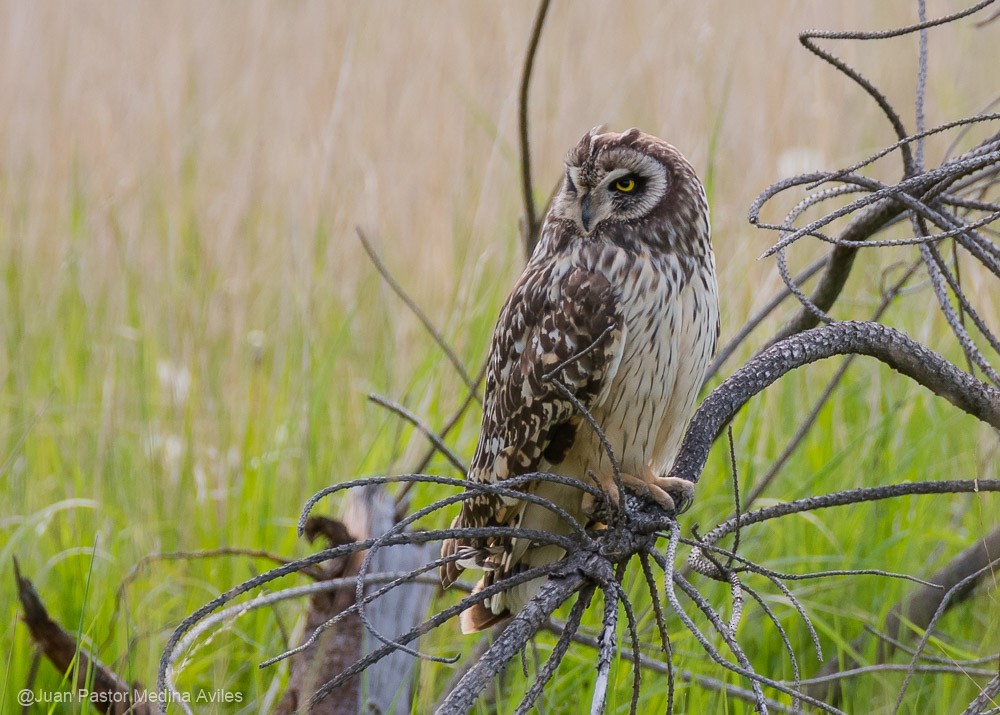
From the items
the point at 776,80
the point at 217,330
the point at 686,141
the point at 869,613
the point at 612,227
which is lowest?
the point at 869,613

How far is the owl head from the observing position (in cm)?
220

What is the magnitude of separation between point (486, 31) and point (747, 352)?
196cm

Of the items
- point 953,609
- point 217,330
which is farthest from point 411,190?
point 953,609

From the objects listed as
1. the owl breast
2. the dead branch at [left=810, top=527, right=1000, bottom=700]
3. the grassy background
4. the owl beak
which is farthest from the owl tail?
the dead branch at [left=810, top=527, right=1000, bottom=700]

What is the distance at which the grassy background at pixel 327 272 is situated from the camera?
2.68 metres

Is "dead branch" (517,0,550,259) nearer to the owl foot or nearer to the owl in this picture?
the owl

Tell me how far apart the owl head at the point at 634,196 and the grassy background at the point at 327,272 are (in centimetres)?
48

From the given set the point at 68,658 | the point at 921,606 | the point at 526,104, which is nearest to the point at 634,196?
the point at 526,104

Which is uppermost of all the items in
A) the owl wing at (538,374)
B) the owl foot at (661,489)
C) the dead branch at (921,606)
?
the owl wing at (538,374)

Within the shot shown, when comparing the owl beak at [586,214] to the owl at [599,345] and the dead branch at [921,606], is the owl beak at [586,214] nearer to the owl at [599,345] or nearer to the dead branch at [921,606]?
the owl at [599,345]

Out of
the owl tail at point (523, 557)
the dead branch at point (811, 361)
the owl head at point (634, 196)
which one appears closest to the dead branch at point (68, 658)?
the owl tail at point (523, 557)

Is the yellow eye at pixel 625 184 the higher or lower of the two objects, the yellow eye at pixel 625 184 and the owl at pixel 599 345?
the higher

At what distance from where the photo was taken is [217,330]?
3939mm

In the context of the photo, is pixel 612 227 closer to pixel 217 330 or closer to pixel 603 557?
pixel 603 557
